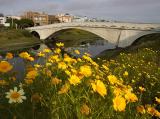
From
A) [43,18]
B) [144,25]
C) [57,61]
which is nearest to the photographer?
[57,61]

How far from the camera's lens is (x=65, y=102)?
10.8ft

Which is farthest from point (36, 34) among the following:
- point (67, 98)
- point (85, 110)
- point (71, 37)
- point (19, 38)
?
point (85, 110)

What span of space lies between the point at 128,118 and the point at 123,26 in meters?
51.0

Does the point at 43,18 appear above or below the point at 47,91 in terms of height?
below

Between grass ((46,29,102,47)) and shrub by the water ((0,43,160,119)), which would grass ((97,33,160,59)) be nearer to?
shrub by the water ((0,43,160,119))

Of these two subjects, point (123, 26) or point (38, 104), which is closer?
point (38, 104)

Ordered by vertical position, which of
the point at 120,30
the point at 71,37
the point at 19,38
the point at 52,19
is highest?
the point at 120,30

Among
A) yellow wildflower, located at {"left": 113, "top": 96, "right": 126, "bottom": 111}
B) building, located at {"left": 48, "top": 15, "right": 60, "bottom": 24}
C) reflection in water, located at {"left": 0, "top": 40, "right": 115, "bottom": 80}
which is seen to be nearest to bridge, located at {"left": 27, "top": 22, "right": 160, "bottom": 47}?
reflection in water, located at {"left": 0, "top": 40, "right": 115, "bottom": 80}

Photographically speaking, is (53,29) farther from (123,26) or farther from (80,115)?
(80,115)

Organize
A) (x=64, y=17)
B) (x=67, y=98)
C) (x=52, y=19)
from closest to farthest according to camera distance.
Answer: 1. (x=67, y=98)
2. (x=52, y=19)
3. (x=64, y=17)

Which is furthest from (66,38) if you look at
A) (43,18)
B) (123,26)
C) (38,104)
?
(38,104)

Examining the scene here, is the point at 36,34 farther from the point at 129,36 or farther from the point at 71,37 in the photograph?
the point at 129,36

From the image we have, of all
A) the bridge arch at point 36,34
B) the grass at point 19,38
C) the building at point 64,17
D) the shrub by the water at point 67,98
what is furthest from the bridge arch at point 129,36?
the building at point 64,17

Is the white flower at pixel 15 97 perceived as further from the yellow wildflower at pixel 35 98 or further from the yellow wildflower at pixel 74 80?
the yellow wildflower at pixel 74 80
